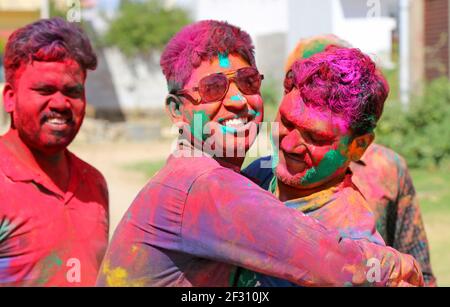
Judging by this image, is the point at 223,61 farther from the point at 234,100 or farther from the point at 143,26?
the point at 143,26

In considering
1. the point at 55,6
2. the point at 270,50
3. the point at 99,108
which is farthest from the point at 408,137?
the point at 55,6

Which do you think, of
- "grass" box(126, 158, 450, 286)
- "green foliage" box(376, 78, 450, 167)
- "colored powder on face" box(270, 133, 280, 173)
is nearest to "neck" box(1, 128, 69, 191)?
"colored powder on face" box(270, 133, 280, 173)

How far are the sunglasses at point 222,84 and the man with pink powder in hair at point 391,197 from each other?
107cm

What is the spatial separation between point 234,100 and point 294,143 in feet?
0.77

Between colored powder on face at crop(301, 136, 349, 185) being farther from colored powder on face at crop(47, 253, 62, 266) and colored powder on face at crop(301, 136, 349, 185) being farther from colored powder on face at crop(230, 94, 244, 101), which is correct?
colored powder on face at crop(47, 253, 62, 266)

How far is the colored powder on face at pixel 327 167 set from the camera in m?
2.14

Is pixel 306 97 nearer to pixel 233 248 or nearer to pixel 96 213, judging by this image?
pixel 233 248

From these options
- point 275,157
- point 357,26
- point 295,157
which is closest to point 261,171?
point 275,157

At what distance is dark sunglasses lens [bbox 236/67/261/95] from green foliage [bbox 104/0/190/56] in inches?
941

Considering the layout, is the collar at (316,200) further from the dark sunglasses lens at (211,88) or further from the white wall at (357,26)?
the white wall at (357,26)

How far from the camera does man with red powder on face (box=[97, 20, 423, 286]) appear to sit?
6.05 ft

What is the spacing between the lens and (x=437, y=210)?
9.06 metres

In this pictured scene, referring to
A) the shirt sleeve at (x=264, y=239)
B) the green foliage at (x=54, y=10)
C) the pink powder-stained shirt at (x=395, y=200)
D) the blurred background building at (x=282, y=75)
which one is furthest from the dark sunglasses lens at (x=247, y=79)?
the green foliage at (x=54, y=10)

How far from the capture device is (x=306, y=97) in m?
2.10
